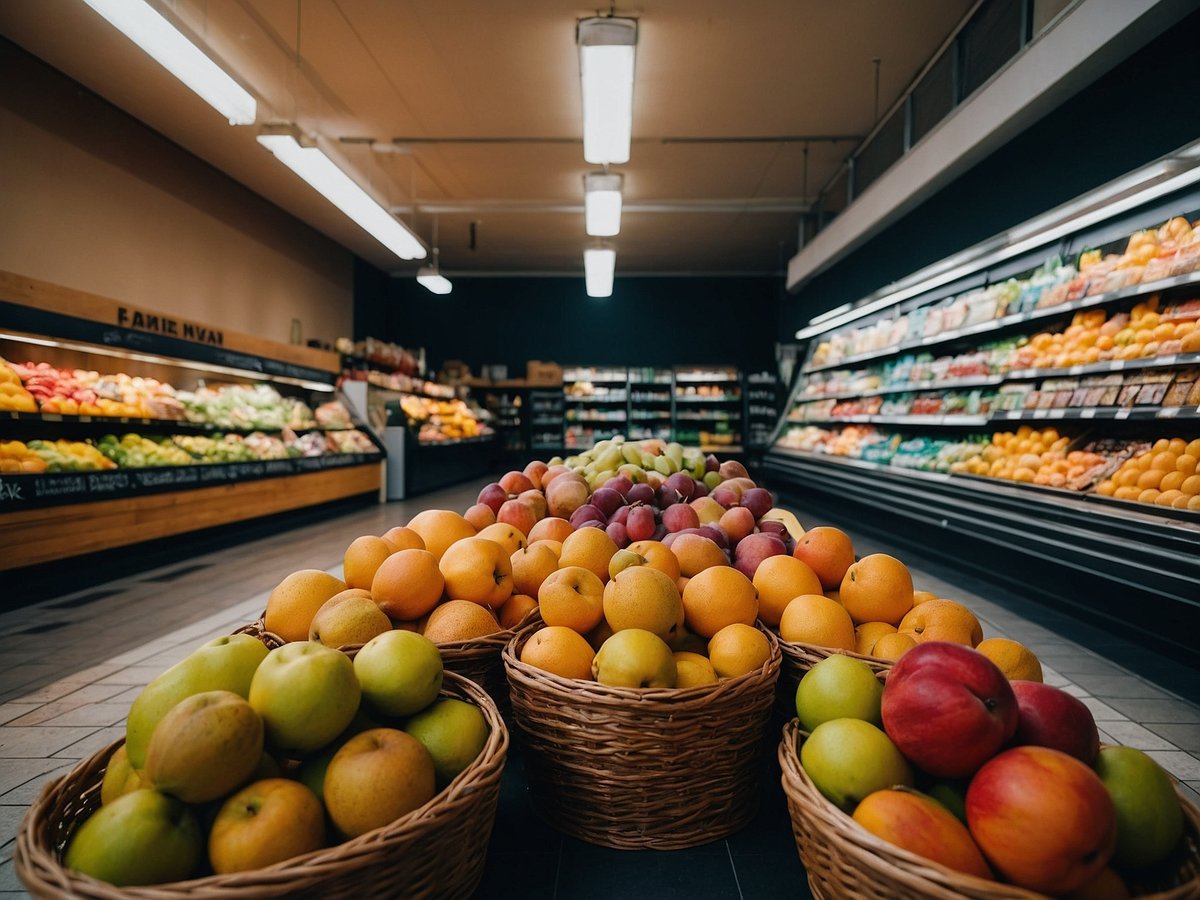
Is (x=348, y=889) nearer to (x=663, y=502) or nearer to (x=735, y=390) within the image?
(x=663, y=502)

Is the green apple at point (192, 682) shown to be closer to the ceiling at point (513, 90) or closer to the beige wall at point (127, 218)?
the ceiling at point (513, 90)

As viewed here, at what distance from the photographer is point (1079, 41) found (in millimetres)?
3520

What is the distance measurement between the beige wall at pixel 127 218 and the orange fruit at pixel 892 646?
22.8 ft

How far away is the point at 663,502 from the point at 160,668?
224 centimetres

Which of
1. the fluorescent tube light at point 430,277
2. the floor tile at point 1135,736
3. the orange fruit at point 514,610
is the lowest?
the floor tile at point 1135,736

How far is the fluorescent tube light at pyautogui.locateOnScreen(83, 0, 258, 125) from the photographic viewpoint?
3279 millimetres

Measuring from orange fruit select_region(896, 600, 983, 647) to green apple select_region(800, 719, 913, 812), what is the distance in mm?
449

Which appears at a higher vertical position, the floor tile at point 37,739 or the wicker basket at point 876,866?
the wicker basket at point 876,866

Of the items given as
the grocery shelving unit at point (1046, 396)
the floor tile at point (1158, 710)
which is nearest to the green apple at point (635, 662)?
the floor tile at point (1158, 710)

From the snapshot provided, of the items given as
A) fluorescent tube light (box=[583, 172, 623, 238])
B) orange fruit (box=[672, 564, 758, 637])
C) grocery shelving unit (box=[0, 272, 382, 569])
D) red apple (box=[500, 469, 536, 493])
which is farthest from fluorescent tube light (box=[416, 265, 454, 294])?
orange fruit (box=[672, 564, 758, 637])

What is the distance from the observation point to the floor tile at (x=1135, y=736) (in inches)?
83.0

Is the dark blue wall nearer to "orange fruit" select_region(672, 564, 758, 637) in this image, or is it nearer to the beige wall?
the beige wall

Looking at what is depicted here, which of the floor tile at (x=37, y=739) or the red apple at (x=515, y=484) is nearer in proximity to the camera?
the floor tile at (x=37, y=739)

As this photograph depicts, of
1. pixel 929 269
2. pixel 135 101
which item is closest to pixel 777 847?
pixel 929 269
